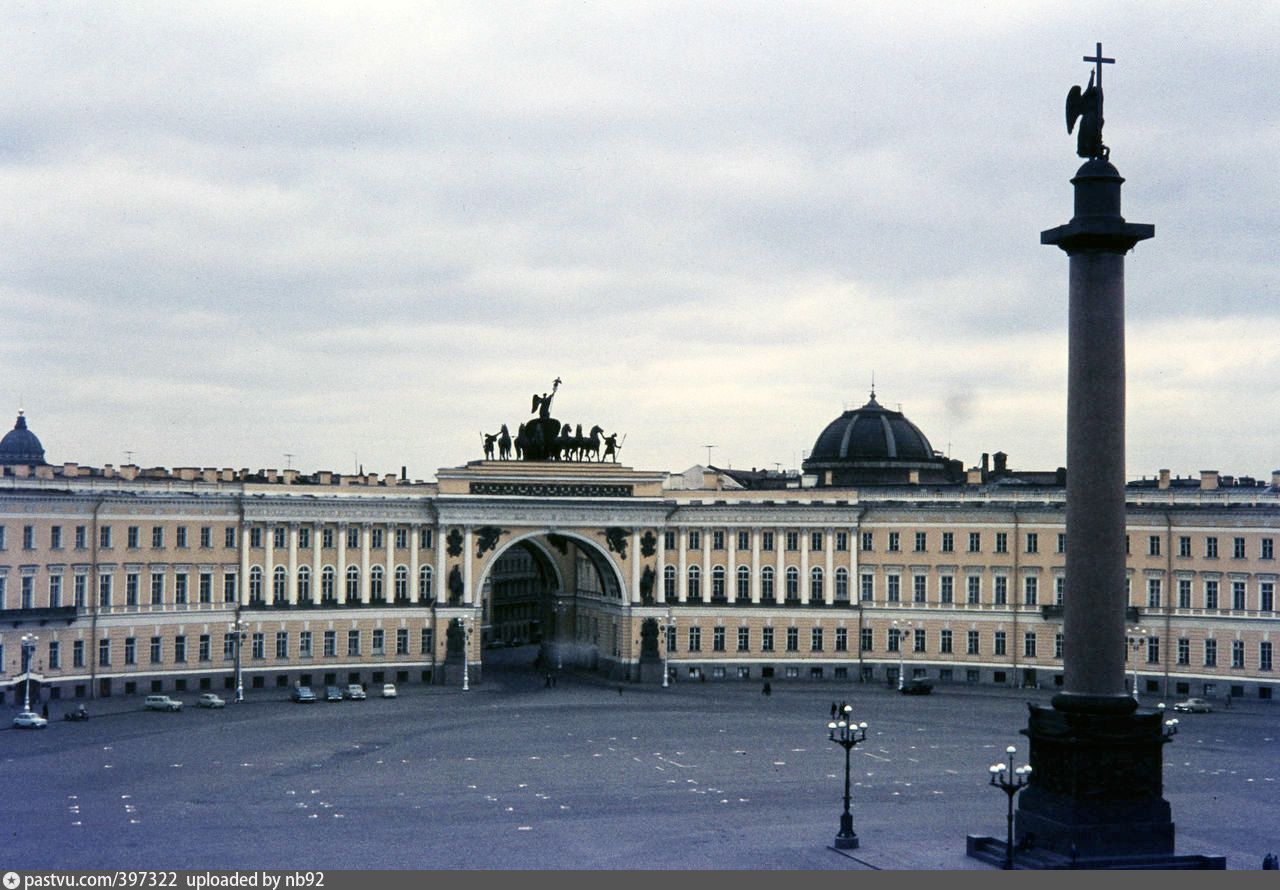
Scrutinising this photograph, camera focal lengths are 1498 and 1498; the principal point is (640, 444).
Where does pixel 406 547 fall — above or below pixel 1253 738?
above

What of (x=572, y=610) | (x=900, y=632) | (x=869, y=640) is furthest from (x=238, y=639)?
(x=900, y=632)

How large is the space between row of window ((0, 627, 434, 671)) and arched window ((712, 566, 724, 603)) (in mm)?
16393

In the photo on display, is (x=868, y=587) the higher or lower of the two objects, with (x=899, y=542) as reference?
lower

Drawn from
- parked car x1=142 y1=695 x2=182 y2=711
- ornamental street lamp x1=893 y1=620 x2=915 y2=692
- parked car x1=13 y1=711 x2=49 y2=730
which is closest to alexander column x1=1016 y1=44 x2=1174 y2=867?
parked car x1=13 y1=711 x2=49 y2=730

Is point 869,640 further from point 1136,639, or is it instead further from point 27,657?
point 27,657

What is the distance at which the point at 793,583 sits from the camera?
86.4 meters

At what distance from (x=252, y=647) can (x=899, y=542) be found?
118 ft

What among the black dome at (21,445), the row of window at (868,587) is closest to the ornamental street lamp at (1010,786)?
the row of window at (868,587)

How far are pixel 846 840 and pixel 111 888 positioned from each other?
57.5 feet

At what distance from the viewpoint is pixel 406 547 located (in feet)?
276

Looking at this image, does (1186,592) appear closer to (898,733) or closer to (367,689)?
(898,733)

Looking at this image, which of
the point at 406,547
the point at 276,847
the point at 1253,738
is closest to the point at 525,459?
the point at 406,547

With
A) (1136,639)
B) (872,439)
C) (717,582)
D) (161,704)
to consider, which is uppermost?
(872,439)

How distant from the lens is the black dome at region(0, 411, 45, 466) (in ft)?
400
